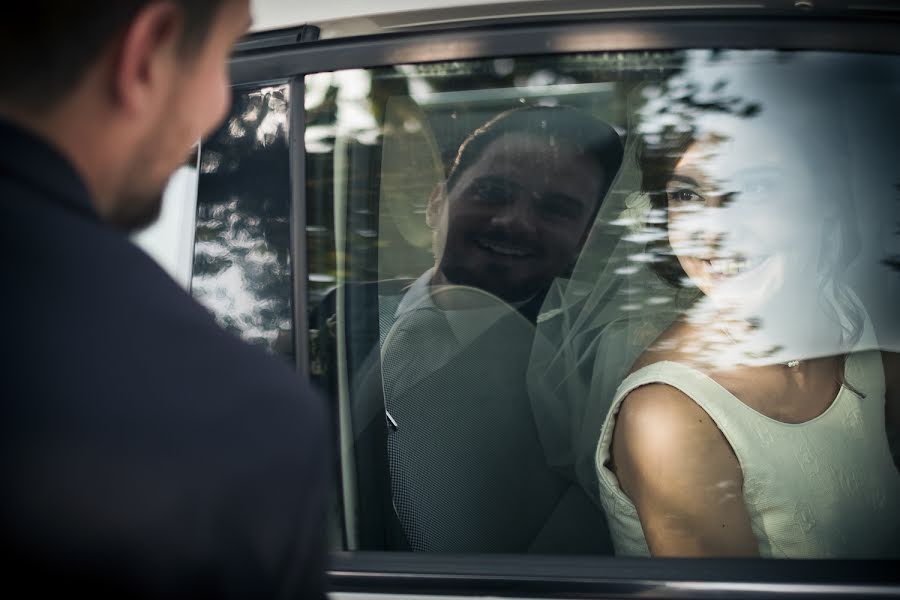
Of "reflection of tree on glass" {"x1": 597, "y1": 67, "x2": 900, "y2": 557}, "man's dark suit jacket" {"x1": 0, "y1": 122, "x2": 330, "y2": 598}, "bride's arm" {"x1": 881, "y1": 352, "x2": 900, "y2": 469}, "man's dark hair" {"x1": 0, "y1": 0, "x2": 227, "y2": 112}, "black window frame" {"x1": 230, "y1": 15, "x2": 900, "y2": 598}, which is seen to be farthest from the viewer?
"bride's arm" {"x1": 881, "y1": 352, "x2": 900, "y2": 469}

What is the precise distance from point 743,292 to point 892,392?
388mm

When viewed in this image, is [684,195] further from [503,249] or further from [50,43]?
[50,43]

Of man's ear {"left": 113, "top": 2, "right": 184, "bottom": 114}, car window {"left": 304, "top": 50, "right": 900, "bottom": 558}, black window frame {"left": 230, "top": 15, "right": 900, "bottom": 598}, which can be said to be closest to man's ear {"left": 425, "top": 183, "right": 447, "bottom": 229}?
car window {"left": 304, "top": 50, "right": 900, "bottom": 558}

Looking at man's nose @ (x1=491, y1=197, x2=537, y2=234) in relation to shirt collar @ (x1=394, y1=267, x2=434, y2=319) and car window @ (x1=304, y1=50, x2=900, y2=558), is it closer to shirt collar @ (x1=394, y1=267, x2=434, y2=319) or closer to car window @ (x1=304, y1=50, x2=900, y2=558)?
car window @ (x1=304, y1=50, x2=900, y2=558)

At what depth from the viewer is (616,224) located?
1784mm

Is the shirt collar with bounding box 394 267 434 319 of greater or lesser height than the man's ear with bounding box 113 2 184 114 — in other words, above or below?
below

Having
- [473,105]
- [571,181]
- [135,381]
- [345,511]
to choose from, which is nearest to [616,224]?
[571,181]

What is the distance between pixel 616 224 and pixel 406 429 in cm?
60

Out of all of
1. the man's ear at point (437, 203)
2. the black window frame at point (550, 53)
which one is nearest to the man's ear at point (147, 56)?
the black window frame at point (550, 53)

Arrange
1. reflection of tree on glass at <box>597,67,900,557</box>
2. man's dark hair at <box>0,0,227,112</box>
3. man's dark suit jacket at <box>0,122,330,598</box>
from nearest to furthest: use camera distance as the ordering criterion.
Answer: man's dark suit jacket at <box>0,122,330,598</box> < man's dark hair at <box>0,0,227,112</box> < reflection of tree on glass at <box>597,67,900,557</box>

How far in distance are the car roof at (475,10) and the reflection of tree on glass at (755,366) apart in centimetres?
15

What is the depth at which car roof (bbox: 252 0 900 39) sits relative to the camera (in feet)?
5.16

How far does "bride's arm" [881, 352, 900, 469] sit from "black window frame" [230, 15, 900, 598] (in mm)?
357

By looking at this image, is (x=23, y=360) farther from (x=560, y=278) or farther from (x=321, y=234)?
(x=560, y=278)
